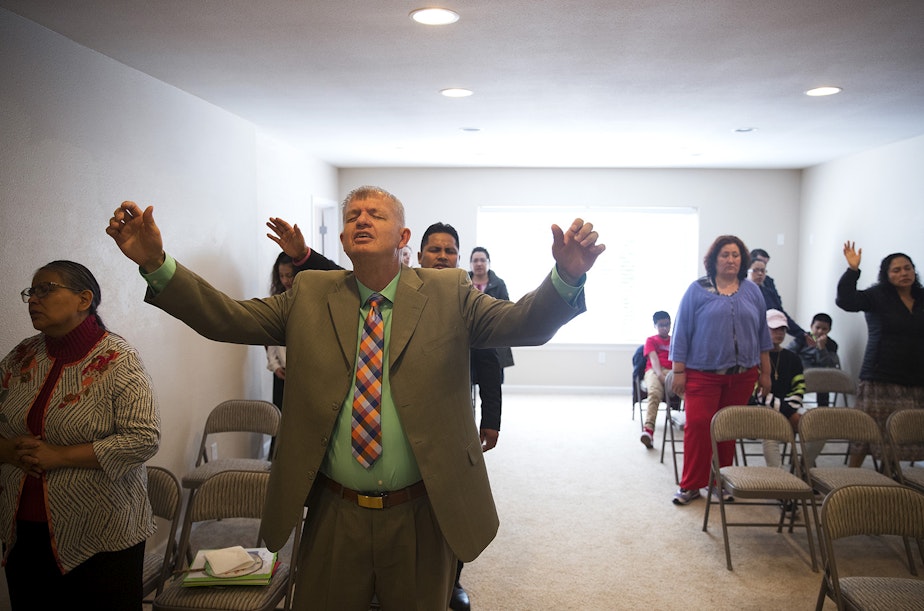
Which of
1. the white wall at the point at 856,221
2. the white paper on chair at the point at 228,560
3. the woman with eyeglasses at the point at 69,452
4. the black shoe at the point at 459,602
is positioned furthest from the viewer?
the white wall at the point at 856,221

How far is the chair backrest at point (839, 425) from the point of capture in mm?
3994

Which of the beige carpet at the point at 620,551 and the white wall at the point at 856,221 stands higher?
the white wall at the point at 856,221

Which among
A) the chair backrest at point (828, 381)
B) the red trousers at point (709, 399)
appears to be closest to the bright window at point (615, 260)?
the chair backrest at point (828, 381)

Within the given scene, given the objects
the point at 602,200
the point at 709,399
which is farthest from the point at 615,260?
the point at 709,399

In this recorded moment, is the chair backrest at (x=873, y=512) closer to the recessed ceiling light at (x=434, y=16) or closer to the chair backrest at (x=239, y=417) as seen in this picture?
the recessed ceiling light at (x=434, y=16)

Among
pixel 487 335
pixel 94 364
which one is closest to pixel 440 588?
pixel 487 335

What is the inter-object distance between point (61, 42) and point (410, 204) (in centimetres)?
556

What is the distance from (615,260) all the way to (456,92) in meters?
5.10

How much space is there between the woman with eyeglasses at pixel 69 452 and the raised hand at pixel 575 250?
1.49 metres

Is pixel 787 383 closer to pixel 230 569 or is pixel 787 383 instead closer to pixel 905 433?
pixel 905 433

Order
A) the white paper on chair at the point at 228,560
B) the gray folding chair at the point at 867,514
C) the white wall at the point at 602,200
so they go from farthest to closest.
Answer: the white wall at the point at 602,200 → the gray folding chair at the point at 867,514 → the white paper on chair at the point at 228,560

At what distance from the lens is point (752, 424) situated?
410 cm

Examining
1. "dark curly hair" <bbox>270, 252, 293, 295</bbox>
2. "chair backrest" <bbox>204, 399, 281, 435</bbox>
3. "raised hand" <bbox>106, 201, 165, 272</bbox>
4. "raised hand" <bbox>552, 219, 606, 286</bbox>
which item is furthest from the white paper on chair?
"dark curly hair" <bbox>270, 252, 293, 295</bbox>

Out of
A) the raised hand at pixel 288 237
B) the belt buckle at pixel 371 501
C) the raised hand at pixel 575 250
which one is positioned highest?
the raised hand at pixel 288 237
